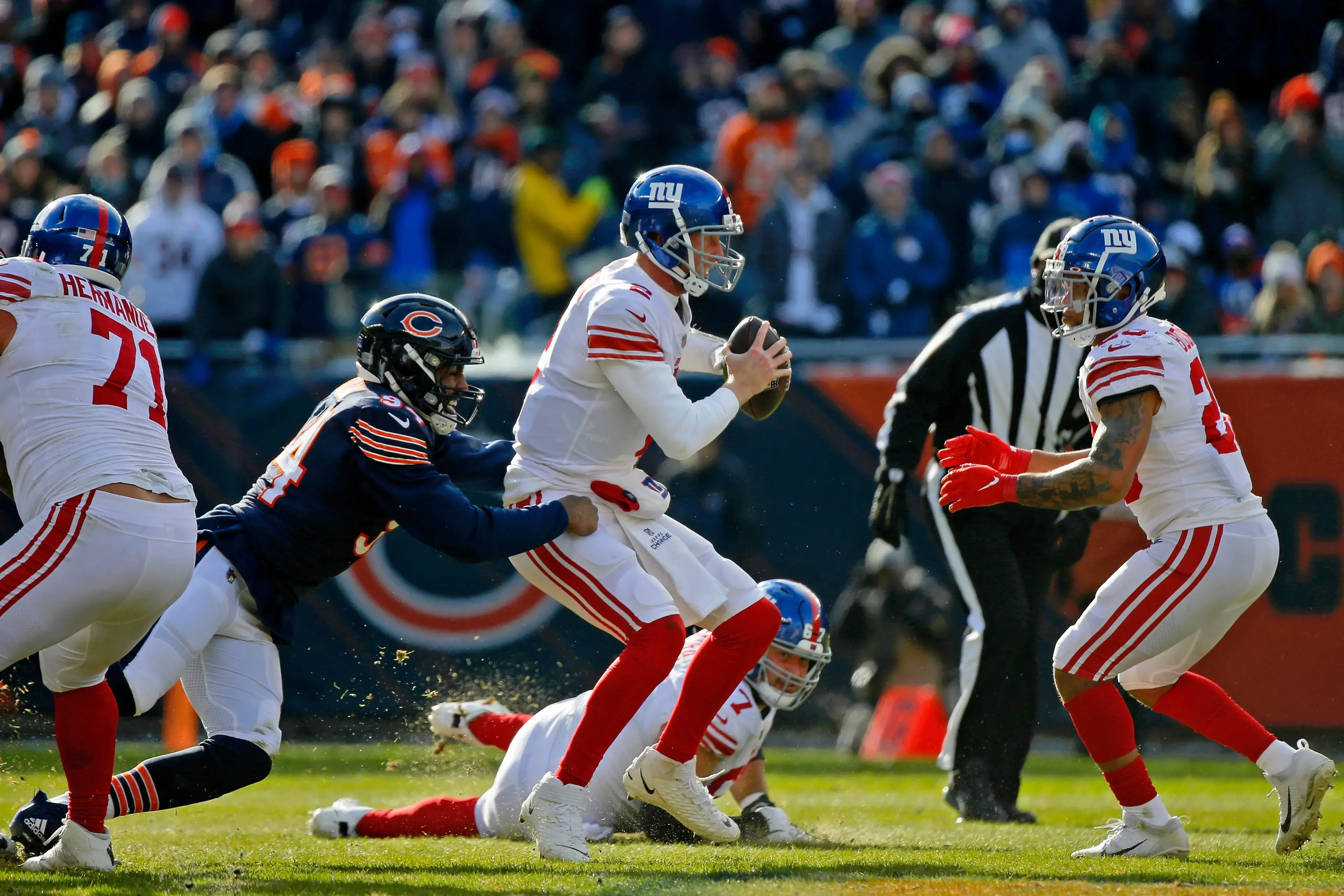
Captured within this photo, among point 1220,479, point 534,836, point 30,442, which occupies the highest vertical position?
point 30,442

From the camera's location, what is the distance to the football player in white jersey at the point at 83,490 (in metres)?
5.02

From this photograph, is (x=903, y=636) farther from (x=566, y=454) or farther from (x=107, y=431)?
(x=107, y=431)

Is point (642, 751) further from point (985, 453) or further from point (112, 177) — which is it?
point (112, 177)

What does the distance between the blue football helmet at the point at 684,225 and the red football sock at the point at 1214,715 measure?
2.21 m

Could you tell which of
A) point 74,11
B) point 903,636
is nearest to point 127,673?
point 903,636

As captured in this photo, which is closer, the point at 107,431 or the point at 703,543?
the point at 107,431

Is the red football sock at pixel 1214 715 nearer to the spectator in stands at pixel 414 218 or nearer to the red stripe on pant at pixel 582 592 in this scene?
the red stripe on pant at pixel 582 592

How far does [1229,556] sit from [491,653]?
526 cm

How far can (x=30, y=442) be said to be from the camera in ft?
16.9

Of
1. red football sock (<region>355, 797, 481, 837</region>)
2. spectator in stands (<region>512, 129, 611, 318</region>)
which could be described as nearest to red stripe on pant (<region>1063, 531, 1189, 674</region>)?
red football sock (<region>355, 797, 481, 837</region>)

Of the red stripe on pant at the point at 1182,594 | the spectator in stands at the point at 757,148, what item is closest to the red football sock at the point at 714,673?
the red stripe on pant at the point at 1182,594

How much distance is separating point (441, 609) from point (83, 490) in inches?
199

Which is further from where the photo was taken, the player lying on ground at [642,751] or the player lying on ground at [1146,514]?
the player lying on ground at [642,751]

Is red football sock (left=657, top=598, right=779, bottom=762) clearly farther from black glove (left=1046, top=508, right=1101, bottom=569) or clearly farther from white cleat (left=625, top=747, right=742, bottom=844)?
black glove (left=1046, top=508, right=1101, bottom=569)
